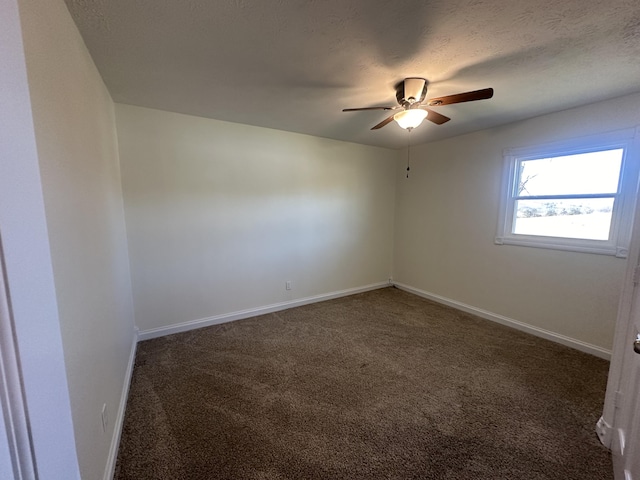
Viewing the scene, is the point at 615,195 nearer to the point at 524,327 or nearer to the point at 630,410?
the point at 524,327

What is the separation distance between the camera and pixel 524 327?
3107 mm

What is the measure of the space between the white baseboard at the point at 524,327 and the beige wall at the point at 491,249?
0.16 ft

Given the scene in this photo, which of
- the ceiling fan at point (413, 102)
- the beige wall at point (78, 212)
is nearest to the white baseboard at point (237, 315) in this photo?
the beige wall at point (78, 212)

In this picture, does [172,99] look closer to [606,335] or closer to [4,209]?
[4,209]

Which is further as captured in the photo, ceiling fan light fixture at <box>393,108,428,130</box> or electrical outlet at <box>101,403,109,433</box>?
ceiling fan light fixture at <box>393,108,428,130</box>

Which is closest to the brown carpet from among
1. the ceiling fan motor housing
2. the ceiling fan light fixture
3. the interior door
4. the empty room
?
the empty room

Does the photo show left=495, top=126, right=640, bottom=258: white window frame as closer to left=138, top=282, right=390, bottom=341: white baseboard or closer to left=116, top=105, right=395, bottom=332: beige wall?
left=116, top=105, right=395, bottom=332: beige wall

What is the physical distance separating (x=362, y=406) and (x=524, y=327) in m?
2.43

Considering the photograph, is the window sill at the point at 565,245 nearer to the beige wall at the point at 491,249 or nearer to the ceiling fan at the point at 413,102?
the beige wall at the point at 491,249

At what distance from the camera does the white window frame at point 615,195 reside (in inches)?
92.9

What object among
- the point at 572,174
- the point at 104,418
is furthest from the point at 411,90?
the point at 104,418

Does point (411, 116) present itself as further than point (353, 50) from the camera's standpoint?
Yes

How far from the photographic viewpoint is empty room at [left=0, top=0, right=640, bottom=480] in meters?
1.03

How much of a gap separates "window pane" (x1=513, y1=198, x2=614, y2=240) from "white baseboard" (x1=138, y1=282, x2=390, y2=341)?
2437 mm
